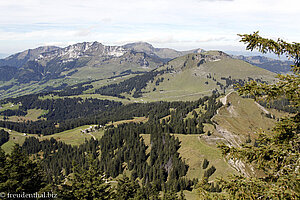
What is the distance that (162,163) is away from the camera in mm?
127750

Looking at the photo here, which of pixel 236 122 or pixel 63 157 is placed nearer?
pixel 236 122

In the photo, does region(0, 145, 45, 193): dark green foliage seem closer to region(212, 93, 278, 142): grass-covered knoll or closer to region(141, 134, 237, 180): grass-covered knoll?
region(141, 134, 237, 180): grass-covered knoll

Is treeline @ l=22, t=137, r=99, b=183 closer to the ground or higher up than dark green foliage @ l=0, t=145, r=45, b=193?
closer to the ground

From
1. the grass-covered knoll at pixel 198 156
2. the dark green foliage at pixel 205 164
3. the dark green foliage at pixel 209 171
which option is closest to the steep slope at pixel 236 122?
the grass-covered knoll at pixel 198 156

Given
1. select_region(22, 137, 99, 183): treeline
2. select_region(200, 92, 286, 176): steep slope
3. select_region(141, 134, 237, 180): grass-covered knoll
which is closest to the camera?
select_region(141, 134, 237, 180): grass-covered knoll

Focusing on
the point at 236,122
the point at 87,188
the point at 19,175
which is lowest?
the point at 236,122

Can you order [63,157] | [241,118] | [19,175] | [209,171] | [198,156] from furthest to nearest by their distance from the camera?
[63,157]
[241,118]
[198,156]
[209,171]
[19,175]

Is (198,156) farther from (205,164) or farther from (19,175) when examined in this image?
(19,175)

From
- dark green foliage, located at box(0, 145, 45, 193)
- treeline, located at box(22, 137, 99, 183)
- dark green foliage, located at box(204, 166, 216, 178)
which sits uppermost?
dark green foliage, located at box(0, 145, 45, 193)

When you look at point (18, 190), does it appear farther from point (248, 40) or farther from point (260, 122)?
point (260, 122)

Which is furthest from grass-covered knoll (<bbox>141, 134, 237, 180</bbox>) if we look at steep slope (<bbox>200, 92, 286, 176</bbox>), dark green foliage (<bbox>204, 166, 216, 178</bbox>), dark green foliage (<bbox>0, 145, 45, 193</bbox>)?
dark green foliage (<bbox>0, 145, 45, 193</bbox>)

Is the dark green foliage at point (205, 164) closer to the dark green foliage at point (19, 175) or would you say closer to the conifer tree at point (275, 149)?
the dark green foliage at point (19, 175)

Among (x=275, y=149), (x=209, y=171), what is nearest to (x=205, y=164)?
(x=209, y=171)

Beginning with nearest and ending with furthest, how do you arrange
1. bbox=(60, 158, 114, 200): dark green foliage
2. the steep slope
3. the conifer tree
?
1. the conifer tree
2. bbox=(60, 158, 114, 200): dark green foliage
3. the steep slope
